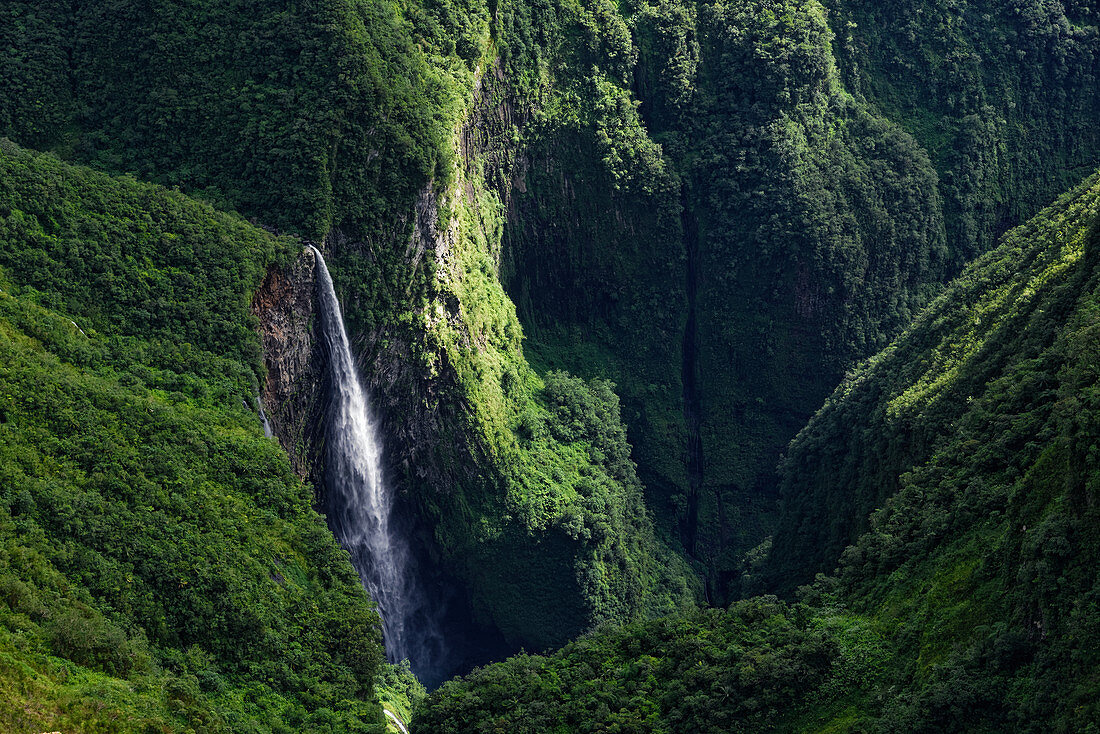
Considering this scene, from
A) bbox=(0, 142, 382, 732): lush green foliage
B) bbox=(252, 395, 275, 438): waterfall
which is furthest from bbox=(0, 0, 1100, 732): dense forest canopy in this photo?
bbox=(252, 395, 275, 438): waterfall

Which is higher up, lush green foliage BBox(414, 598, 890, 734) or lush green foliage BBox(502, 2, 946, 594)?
lush green foliage BBox(502, 2, 946, 594)

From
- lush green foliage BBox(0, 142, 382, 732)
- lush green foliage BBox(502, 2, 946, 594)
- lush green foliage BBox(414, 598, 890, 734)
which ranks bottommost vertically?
lush green foliage BBox(414, 598, 890, 734)

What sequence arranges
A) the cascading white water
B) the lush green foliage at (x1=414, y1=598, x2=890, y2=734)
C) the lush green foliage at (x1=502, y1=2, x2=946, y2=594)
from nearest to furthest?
the lush green foliage at (x1=414, y1=598, x2=890, y2=734) < the cascading white water < the lush green foliage at (x1=502, y1=2, x2=946, y2=594)

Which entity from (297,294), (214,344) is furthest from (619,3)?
(214,344)

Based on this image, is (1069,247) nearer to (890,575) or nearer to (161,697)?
(890,575)

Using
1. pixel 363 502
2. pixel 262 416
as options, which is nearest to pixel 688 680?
pixel 262 416

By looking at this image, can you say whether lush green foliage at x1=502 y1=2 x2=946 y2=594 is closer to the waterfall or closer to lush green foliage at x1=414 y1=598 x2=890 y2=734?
the waterfall

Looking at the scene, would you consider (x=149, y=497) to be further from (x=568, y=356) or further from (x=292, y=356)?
(x=568, y=356)
